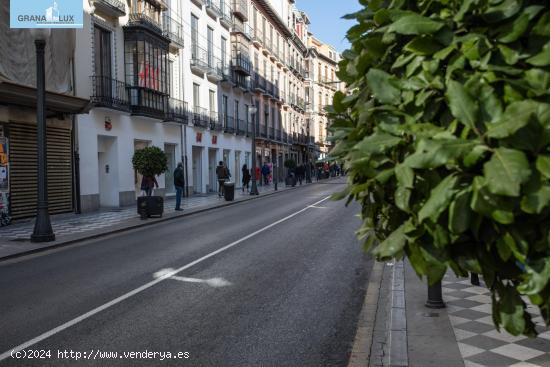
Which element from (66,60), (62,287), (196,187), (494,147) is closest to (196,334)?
(62,287)

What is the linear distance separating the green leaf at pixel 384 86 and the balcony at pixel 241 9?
118 ft

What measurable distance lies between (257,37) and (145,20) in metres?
20.7

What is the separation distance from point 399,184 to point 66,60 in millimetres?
17804

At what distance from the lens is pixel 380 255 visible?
5.94ft

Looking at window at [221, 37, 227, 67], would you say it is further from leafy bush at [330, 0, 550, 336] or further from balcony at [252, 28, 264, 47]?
leafy bush at [330, 0, 550, 336]

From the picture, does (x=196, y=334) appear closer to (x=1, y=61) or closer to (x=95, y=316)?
(x=95, y=316)

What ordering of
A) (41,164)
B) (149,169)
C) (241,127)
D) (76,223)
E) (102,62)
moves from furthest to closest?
(241,127), (102,62), (149,169), (76,223), (41,164)

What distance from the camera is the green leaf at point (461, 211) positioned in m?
1.51

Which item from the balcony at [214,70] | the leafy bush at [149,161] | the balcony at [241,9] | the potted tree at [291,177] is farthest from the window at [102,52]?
the potted tree at [291,177]

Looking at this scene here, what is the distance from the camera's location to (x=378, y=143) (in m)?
1.71

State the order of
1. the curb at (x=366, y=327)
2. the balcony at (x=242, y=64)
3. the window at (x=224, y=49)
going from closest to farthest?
the curb at (x=366, y=327), the window at (x=224, y=49), the balcony at (x=242, y=64)

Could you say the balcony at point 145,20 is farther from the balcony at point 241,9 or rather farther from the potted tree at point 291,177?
the potted tree at point 291,177

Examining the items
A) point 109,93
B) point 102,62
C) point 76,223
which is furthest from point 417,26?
point 102,62

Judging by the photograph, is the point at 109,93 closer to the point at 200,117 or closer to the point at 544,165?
the point at 200,117
